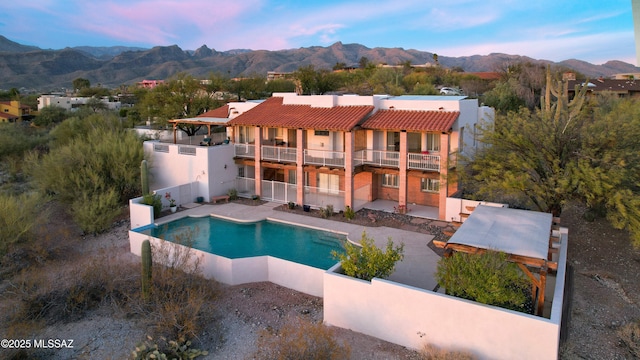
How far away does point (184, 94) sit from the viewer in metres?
41.0

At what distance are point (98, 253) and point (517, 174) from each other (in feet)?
52.9

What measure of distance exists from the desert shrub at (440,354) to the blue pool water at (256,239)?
5757 mm

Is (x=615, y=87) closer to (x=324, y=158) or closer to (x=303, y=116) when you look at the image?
(x=303, y=116)

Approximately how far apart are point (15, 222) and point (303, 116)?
1344 cm

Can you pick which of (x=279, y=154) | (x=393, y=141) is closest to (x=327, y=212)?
(x=279, y=154)

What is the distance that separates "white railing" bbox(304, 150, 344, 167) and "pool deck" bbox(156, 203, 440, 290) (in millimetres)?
2995

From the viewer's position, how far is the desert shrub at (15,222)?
55.6 ft

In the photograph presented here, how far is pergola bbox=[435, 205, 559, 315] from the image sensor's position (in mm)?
10500

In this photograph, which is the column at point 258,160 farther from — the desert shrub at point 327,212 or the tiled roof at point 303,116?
the desert shrub at point 327,212

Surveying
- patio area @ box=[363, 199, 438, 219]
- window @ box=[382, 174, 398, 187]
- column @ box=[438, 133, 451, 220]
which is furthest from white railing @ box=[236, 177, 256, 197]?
column @ box=[438, 133, 451, 220]

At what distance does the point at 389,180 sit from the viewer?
24203 millimetres

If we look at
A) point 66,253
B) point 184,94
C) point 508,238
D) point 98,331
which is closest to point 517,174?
point 508,238

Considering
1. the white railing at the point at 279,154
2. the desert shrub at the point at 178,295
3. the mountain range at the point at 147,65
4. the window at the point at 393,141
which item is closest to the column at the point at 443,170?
the window at the point at 393,141

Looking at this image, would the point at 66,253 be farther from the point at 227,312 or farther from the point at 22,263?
the point at 227,312
